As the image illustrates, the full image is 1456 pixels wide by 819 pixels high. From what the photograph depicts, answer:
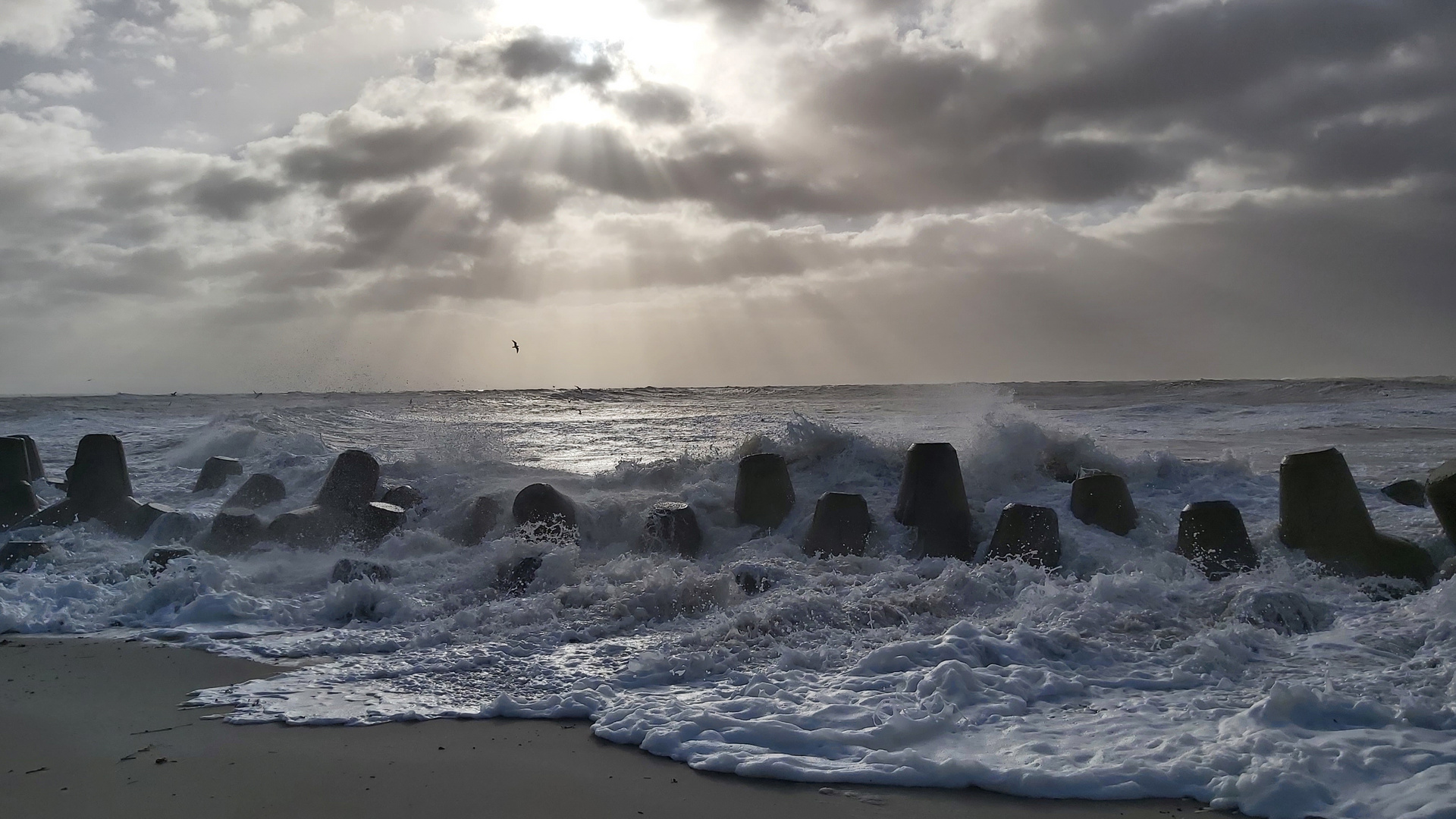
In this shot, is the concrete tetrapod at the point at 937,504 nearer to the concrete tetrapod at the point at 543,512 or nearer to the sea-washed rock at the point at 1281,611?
the sea-washed rock at the point at 1281,611

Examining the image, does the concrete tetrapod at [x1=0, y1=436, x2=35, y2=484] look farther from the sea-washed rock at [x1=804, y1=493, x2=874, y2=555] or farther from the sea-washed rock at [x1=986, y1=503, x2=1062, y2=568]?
the sea-washed rock at [x1=986, y1=503, x2=1062, y2=568]

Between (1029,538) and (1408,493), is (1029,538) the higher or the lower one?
the lower one

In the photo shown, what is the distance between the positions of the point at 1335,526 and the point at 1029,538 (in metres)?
2.23

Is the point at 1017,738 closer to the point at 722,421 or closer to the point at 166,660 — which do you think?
the point at 166,660

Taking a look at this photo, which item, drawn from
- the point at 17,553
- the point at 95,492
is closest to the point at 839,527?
the point at 17,553

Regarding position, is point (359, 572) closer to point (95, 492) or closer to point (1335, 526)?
point (95, 492)

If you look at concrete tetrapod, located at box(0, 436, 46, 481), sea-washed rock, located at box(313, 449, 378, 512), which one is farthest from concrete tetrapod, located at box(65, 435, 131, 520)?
sea-washed rock, located at box(313, 449, 378, 512)

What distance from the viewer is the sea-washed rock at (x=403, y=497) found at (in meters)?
10.4

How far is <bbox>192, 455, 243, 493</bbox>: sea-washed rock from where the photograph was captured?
41.5 ft

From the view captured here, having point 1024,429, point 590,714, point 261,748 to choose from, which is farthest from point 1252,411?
point 261,748

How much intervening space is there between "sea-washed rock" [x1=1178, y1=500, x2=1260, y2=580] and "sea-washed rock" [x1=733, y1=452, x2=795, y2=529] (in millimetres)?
3559

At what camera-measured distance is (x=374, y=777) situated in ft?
14.1

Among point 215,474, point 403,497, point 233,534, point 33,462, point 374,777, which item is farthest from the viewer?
point 215,474

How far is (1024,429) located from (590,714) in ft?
22.2
